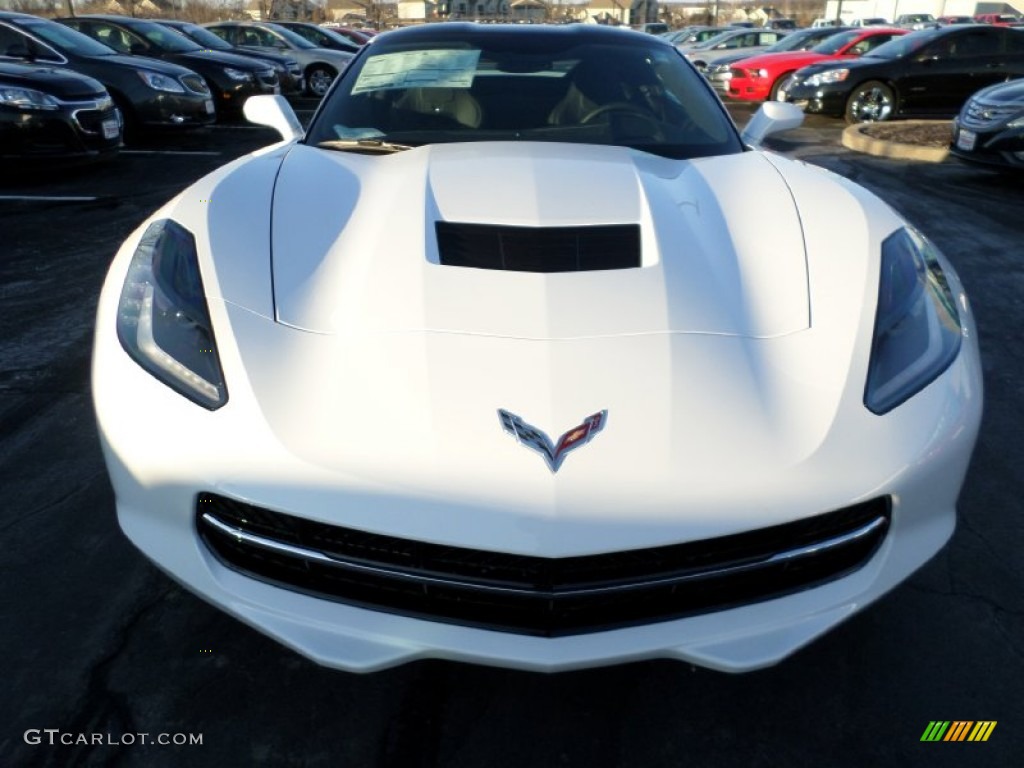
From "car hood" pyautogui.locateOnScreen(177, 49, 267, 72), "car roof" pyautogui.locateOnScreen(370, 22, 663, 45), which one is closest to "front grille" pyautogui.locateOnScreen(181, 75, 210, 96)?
"car hood" pyautogui.locateOnScreen(177, 49, 267, 72)

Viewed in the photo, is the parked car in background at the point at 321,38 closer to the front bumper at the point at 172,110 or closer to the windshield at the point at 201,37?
the windshield at the point at 201,37

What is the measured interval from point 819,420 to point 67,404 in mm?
2706

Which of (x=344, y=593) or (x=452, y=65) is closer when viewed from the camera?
(x=344, y=593)

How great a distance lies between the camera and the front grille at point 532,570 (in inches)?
55.8

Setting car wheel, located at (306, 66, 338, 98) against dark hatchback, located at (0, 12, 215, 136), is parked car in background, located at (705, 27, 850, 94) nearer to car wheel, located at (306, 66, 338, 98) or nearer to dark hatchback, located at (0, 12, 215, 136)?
car wheel, located at (306, 66, 338, 98)

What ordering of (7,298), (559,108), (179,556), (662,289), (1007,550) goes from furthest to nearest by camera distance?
(7,298) → (559,108) → (1007,550) → (662,289) → (179,556)

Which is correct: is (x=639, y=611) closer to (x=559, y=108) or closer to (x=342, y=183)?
(x=342, y=183)

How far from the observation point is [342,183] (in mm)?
2305

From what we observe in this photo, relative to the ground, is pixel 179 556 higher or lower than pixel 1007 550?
higher

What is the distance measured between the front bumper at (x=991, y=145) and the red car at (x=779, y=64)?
703cm

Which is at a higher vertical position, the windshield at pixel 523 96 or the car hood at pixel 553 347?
the windshield at pixel 523 96

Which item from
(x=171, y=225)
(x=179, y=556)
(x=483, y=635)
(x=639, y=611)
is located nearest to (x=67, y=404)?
(x=171, y=225)

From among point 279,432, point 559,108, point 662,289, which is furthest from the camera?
point 559,108

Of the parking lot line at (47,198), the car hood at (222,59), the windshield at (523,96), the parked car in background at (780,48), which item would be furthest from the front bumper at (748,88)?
the windshield at (523,96)
